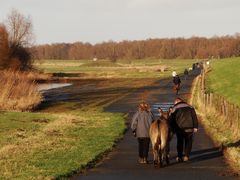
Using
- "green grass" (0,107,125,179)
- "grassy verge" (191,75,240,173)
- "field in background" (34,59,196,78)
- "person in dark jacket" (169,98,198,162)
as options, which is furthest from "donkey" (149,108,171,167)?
"field in background" (34,59,196,78)

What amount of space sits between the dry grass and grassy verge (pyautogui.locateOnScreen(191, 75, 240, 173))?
1125cm

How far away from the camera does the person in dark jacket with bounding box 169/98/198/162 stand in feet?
49.6

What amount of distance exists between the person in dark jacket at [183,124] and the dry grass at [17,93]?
67.4 feet

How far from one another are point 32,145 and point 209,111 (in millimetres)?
12975

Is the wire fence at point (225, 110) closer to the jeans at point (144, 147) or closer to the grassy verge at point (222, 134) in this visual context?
the grassy verge at point (222, 134)

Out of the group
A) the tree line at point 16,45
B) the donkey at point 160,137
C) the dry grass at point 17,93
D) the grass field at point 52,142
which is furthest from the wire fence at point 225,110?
Answer: the tree line at point 16,45

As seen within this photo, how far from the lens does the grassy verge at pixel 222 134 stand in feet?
49.3

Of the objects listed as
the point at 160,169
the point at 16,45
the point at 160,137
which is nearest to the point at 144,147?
the point at 160,137

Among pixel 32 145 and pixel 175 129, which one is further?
pixel 32 145

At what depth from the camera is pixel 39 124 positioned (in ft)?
82.8

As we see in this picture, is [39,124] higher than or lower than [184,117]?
lower

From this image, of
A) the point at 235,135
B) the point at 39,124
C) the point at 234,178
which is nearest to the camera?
the point at 234,178

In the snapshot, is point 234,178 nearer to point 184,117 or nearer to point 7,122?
point 184,117

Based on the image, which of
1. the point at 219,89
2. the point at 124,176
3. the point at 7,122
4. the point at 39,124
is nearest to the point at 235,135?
the point at 124,176
